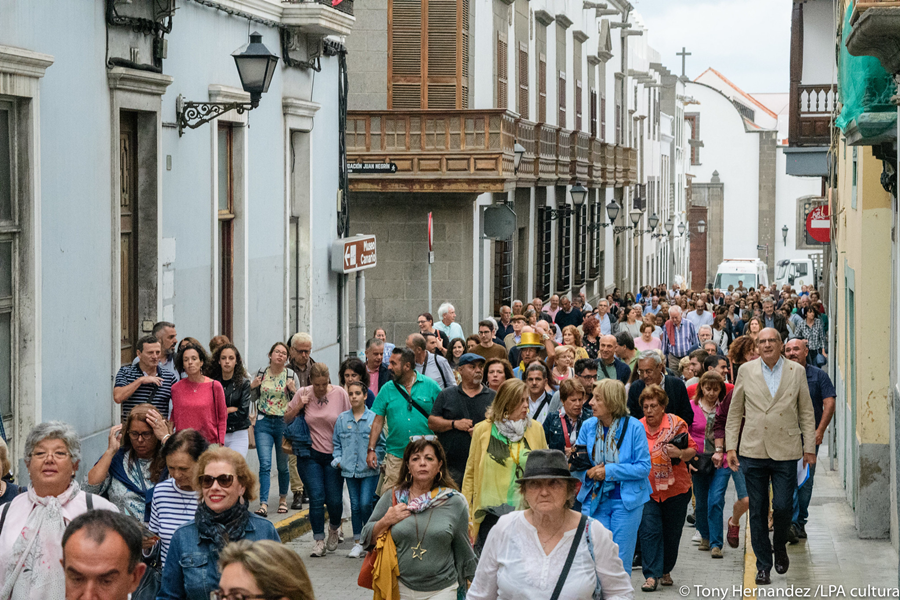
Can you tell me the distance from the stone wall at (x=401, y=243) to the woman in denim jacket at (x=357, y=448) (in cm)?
1243

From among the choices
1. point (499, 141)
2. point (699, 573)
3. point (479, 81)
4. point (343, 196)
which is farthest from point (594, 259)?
point (699, 573)

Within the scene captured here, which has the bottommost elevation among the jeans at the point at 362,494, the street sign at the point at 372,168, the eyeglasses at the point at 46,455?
the jeans at the point at 362,494

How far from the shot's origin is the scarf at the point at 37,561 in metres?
5.55

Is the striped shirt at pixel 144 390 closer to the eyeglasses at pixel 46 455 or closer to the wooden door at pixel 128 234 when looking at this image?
the wooden door at pixel 128 234

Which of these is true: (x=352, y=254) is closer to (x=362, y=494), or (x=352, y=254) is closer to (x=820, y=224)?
(x=362, y=494)

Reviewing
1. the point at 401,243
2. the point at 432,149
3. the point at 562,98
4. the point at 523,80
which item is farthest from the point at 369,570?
the point at 562,98

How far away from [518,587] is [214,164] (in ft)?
29.5

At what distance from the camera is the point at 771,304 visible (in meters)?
23.3

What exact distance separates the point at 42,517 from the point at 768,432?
18.0 ft

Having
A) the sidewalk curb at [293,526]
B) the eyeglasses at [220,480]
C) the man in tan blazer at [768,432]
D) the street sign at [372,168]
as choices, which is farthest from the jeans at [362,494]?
the street sign at [372,168]

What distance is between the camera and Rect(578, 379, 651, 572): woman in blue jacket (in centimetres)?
834

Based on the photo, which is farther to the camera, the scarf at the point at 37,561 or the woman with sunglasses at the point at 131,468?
the woman with sunglasses at the point at 131,468

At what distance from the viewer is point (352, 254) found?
59.1 ft

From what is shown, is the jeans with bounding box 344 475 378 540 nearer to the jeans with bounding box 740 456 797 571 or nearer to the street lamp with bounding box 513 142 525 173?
the jeans with bounding box 740 456 797 571
